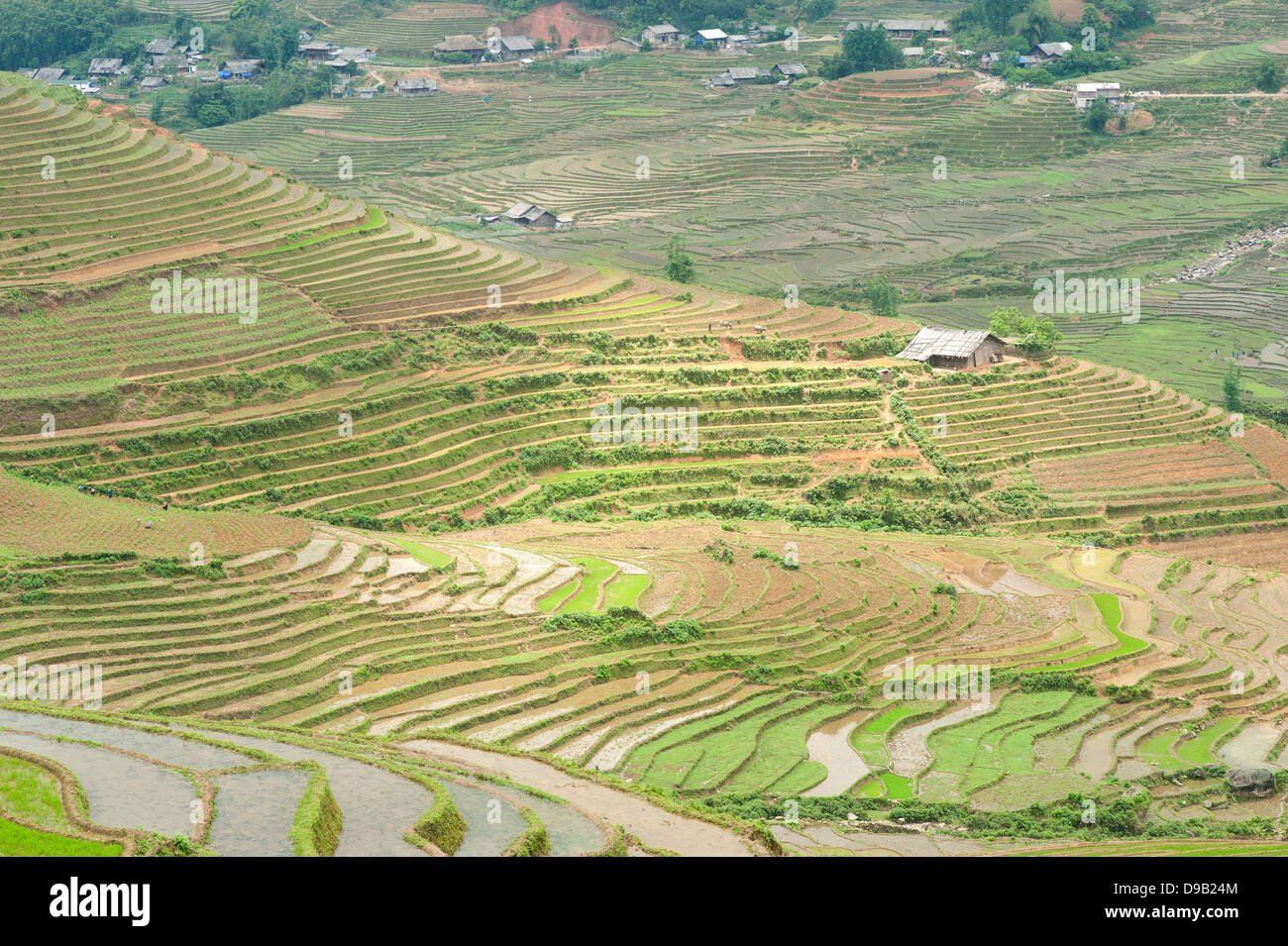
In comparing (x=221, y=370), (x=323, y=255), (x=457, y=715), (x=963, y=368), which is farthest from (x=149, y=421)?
(x=963, y=368)

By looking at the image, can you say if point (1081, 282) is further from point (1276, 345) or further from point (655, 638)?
point (655, 638)

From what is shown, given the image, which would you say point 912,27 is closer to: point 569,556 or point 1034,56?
point 1034,56

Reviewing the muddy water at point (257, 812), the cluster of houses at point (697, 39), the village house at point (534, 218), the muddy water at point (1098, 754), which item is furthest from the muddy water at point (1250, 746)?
the cluster of houses at point (697, 39)

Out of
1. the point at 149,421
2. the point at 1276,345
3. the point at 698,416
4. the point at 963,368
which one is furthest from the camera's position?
the point at 1276,345

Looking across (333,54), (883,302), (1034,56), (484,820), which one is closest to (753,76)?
(1034,56)
